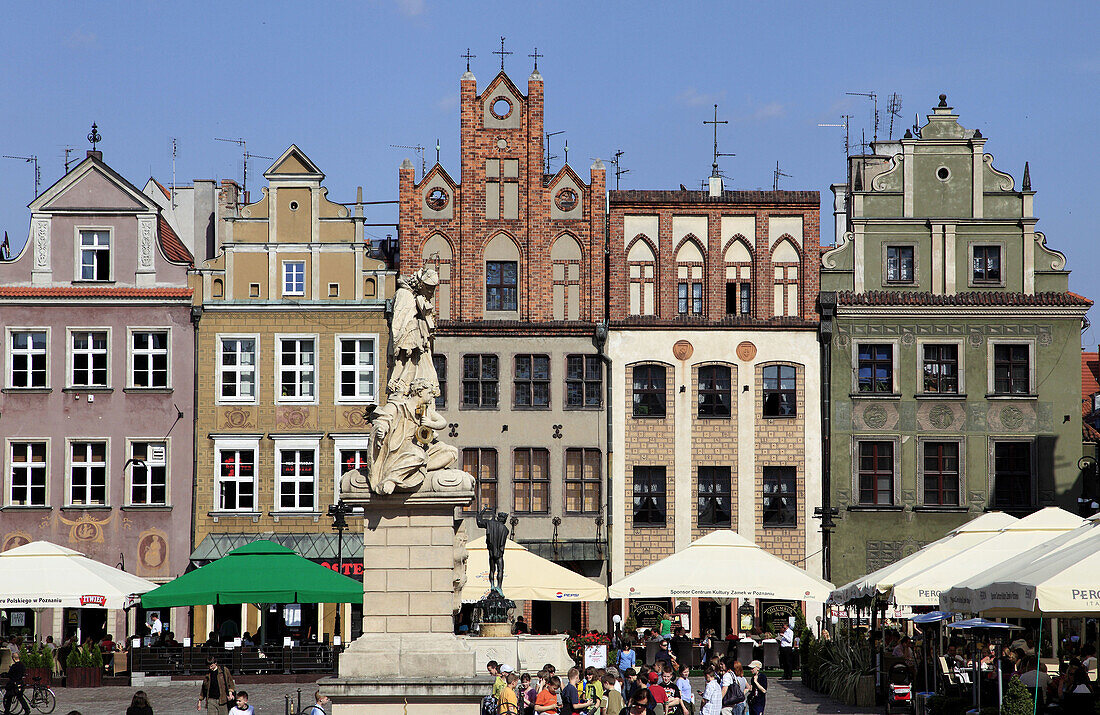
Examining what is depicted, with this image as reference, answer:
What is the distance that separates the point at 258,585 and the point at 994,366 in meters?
21.9

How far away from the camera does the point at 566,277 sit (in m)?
43.6

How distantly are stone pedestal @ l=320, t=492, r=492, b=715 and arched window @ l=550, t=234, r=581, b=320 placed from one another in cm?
2383

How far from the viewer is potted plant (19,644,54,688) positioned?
32312 millimetres

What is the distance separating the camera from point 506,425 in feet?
141

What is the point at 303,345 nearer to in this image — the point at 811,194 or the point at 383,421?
the point at 811,194

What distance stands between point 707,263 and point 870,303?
14.7ft

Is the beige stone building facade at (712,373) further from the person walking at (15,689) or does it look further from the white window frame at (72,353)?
the person walking at (15,689)

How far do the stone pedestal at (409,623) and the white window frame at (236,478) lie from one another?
2359cm

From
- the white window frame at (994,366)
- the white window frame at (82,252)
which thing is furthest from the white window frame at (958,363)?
the white window frame at (82,252)

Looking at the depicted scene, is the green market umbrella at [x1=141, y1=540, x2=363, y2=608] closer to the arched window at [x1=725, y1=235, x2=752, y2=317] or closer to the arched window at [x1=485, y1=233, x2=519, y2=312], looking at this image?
the arched window at [x1=485, y1=233, x2=519, y2=312]

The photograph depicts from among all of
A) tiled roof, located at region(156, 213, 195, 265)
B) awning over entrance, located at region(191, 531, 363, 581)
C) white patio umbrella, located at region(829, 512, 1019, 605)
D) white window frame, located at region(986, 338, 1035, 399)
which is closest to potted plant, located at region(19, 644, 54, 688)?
awning over entrance, located at region(191, 531, 363, 581)

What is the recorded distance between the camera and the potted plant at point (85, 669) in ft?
110

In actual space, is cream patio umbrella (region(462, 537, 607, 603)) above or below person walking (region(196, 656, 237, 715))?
above

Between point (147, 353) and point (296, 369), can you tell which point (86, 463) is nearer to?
point (147, 353)
